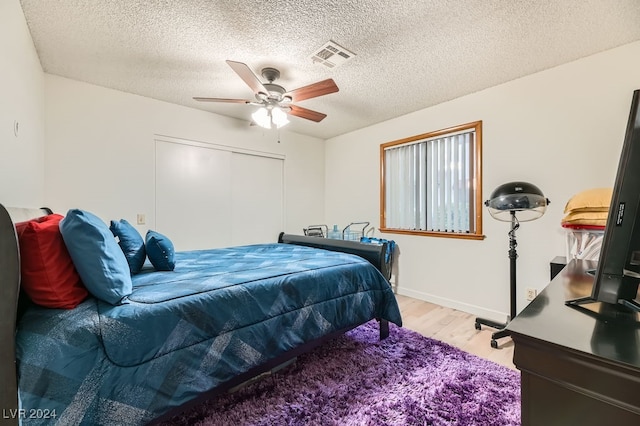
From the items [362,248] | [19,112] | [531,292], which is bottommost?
[531,292]

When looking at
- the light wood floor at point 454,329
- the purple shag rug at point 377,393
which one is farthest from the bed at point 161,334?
the light wood floor at point 454,329

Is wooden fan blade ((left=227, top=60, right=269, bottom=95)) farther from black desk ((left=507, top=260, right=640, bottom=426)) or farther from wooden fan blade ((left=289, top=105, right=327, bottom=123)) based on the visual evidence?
black desk ((left=507, top=260, right=640, bottom=426))

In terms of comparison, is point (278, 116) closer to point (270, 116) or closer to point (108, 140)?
point (270, 116)

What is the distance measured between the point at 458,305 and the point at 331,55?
291 cm

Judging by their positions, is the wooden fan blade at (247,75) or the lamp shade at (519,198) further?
the lamp shade at (519,198)

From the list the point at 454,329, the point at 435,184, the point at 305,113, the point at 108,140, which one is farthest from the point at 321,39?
the point at 454,329

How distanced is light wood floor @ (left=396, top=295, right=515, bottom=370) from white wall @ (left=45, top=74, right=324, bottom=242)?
2.97m

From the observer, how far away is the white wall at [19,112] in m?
1.61

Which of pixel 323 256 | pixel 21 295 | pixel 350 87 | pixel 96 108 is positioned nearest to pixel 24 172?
pixel 96 108

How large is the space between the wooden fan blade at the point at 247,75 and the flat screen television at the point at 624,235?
78.5 inches

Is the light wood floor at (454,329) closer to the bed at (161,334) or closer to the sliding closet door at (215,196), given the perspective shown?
the bed at (161,334)

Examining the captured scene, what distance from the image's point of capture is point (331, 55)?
2289mm

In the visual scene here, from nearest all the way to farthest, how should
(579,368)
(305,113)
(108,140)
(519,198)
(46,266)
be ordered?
(579,368) < (46,266) < (519,198) < (305,113) < (108,140)

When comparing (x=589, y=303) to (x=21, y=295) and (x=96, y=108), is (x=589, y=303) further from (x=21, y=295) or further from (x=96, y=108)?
(x=96, y=108)
